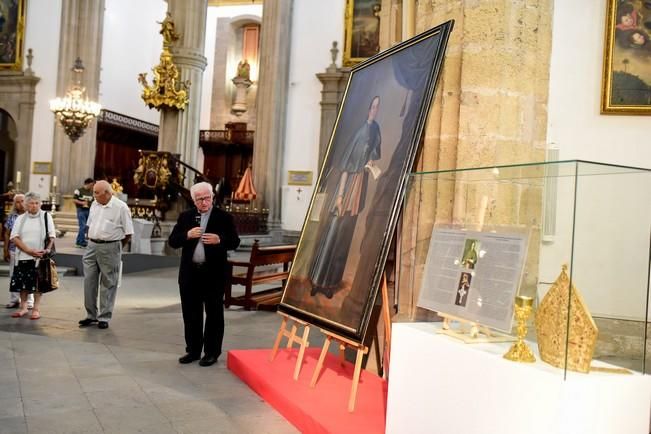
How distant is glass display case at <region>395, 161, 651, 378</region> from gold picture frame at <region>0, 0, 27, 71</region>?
813 inches

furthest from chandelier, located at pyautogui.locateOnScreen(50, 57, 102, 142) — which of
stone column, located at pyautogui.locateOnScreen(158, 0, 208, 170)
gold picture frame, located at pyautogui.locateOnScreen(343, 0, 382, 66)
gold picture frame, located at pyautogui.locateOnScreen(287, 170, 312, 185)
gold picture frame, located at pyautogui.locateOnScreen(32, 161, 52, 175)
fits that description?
gold picture frame, located at pyautogui.locateOnScreen(343, 0, 382, 66)

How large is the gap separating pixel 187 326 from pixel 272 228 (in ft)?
42.4

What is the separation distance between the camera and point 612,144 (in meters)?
9.40

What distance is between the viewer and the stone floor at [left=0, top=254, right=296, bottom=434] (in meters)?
3.60

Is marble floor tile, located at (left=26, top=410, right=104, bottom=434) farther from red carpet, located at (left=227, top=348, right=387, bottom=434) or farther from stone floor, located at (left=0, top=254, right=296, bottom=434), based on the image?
red carpet, located at (left=227, top=348, right=387, bottom=434)

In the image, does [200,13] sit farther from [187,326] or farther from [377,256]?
[377,256]

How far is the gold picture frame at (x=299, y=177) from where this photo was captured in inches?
724

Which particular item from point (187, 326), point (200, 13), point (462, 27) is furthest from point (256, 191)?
point (462, 27)

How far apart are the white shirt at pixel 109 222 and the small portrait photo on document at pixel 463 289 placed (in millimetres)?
4501

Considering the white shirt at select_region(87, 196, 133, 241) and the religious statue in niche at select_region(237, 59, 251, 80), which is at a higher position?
the religious statue in niche at select_region(237, 59, 251, 80)

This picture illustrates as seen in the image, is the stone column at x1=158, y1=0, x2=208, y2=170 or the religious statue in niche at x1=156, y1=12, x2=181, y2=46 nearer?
the religious statue in niche at x1=156, y1=12, x2=181, y2=46

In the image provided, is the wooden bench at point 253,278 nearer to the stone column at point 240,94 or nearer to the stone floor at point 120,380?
the stone floor at point 120,380

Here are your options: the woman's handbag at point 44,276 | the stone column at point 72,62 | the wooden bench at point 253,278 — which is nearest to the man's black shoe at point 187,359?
the woman's handbag at point 44,276

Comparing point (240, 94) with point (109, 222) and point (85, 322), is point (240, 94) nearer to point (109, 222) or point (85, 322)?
point (109, 222)
